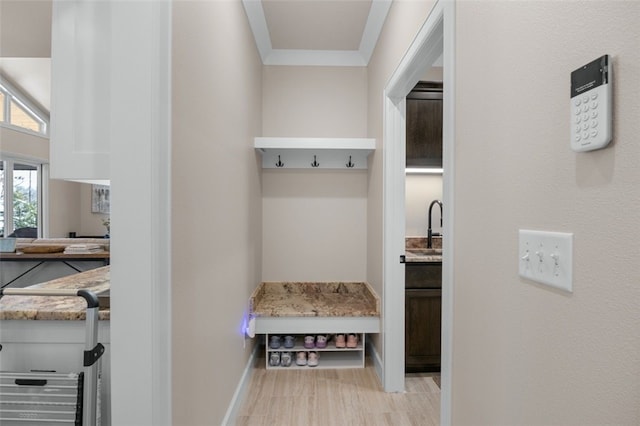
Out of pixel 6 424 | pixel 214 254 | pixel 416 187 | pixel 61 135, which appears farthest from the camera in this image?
pixel 416 187

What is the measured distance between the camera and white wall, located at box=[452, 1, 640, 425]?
563 millimetres

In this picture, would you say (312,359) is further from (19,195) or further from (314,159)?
(19,195)

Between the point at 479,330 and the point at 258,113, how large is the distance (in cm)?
247

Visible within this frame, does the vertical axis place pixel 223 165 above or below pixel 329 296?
above

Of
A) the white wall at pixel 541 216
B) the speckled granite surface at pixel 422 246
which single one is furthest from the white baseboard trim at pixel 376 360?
Result: the white wall at pixel 541 216

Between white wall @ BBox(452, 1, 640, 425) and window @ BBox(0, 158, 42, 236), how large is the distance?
6.26 meters

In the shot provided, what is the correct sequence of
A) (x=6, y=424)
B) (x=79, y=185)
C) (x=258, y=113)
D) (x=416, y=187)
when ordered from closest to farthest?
1. (x=6, y=424)
2. (x=258, y=113)
3. (x=416, y=187)
4. (x=79, y=185)

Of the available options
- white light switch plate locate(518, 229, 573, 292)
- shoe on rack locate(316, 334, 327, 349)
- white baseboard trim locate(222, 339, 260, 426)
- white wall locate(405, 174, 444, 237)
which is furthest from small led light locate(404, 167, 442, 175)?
white light switch plate locate(518, 229, 573, 292)

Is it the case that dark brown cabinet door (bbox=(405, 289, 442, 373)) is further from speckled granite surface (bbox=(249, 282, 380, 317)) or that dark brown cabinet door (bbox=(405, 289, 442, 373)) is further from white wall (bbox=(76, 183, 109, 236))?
white wall (bbox=(76, 183, 109, 236))

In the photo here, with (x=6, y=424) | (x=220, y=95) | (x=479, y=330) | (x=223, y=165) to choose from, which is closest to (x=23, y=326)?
Result: (x=6, y=424)

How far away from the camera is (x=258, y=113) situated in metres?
2.88

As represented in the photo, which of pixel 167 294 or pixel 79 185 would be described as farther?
pixel 79 185

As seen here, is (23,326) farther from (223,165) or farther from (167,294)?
(223,165)

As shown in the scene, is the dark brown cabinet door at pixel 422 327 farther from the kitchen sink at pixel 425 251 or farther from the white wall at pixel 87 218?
the white wall at pixel 87 218
